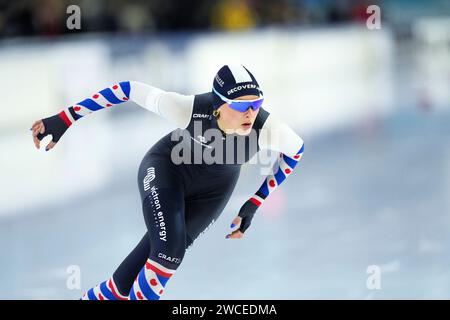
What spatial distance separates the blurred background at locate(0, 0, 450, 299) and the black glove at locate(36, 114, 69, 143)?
3.28 feet

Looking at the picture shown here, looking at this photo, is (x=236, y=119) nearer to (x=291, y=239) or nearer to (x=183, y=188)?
(x=183, y=188)

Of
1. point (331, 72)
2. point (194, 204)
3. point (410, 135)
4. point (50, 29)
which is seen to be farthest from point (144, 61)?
point (194, 204)

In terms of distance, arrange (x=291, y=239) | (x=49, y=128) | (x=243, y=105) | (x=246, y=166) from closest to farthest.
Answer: (x=243, y=105)
(x=49, y=128)
(x=291, y=239)
(x=246, y=166)

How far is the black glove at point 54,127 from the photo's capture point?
11.6 ft

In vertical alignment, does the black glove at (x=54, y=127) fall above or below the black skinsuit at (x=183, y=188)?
above

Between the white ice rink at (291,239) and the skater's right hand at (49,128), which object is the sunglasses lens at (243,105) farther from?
the white ice rink at (291,239)

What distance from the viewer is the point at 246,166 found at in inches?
325

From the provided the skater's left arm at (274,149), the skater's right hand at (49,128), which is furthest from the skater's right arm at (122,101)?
the skater's left arm at (274,149)

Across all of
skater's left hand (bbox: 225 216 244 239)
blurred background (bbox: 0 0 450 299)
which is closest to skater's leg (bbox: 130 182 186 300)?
skater's left hand (bbox: 225 216 244 239)

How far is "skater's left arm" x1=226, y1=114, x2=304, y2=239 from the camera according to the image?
3.55 meters

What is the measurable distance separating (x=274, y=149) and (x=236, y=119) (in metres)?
0.28

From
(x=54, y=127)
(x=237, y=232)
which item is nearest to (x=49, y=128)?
(x=54, y=127)

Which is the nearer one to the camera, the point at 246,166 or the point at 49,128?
the point at 49,128

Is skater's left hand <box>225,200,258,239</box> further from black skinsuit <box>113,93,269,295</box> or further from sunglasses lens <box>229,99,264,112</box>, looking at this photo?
sunglasses lens <box>229,99,264,112</box>
